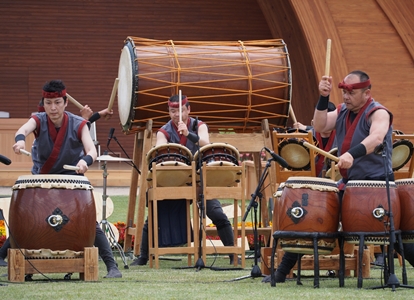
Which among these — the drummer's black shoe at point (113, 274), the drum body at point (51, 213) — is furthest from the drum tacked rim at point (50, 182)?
the drummer's black shoe at point (113, 274)

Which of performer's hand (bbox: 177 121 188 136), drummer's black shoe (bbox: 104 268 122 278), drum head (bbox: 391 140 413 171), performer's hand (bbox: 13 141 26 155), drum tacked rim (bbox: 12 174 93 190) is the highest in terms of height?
performer's hand (bbox: 177 121 188 136)

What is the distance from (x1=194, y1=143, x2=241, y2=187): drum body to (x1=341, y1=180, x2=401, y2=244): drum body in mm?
1921

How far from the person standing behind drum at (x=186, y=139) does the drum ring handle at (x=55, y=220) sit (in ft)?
6.07

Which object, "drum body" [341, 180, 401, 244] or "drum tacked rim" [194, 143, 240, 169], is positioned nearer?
"drum body" [341, 180, 401, 244]

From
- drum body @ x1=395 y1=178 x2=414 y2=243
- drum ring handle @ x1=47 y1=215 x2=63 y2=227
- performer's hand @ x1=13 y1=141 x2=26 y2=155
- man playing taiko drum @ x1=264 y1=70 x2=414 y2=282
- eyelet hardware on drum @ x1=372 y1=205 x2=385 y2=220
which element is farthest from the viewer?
performer's hand @ x1=13 y1=141 x2=26 y2=155

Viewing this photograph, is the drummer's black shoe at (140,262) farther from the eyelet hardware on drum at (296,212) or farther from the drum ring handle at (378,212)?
the drum ring handle at (378,212)

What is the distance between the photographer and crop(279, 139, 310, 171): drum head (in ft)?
24.0

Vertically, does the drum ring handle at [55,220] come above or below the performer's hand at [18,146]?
below

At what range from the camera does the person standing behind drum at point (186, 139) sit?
24.4ft

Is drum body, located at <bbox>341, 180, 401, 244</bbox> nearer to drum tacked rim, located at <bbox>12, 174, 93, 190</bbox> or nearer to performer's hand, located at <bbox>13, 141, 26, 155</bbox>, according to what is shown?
drum tacked rim, located at <bbox>12, 174, 93, 190</bbox>

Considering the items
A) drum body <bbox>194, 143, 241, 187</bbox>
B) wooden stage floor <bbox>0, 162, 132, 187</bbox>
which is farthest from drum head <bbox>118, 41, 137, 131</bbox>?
wooden stage floor <bbox>0, 162, 132, 187</bbox>

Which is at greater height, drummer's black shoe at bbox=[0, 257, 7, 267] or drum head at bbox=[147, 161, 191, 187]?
drum head at bbox=[147, 161, 191, 187]

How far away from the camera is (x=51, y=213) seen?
5.68 metres

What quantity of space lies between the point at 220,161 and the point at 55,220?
6.11ft
